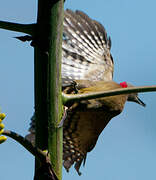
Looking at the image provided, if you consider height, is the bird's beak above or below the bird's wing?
below

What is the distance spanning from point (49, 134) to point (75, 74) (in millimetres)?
4189

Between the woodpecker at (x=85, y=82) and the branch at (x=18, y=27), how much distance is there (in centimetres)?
296

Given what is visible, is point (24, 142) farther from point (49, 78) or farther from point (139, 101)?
point (139, 101)

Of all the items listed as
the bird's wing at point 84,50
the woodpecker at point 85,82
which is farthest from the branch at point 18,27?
the bird's wing at point 84,50

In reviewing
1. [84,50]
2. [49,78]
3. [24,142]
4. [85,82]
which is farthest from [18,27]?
[84,50]

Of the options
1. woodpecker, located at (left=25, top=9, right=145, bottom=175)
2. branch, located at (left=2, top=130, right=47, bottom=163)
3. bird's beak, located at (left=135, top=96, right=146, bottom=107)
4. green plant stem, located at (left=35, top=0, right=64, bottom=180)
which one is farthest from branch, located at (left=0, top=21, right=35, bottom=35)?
bird's beak, located at (left=135, top=96, right=146, bottom=107)

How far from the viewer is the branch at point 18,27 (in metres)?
1.99

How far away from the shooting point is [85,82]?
575 cm

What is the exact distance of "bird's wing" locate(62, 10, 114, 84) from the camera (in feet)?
20.6

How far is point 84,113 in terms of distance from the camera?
5.18 metres

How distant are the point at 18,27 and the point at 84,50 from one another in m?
4.59

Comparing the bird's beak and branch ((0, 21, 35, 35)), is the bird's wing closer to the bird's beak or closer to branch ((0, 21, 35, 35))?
Result: the bird's beak

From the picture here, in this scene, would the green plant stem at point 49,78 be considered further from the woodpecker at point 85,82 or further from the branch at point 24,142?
the woodpecker at point 85,82

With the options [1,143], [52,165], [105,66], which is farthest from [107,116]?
[1,143]
